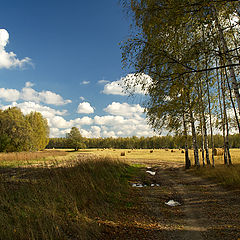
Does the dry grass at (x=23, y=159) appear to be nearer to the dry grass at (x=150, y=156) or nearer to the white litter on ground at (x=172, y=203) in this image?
the white litter on ground at (x=172, y=203)

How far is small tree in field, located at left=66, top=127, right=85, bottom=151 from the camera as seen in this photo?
247ft

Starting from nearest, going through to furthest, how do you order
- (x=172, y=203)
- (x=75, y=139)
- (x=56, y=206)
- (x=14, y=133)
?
(x=56, y=206), (x=172, y=203), (x=14, y=133), (x=75, y=139)

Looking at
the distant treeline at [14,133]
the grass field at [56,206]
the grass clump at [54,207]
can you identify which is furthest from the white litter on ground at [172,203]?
the distant treeline at [14,133]

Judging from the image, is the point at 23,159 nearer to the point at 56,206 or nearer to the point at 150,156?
the point at 56,206

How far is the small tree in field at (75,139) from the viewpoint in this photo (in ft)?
Result: 247

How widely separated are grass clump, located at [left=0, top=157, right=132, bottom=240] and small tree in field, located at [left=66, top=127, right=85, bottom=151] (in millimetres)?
70325

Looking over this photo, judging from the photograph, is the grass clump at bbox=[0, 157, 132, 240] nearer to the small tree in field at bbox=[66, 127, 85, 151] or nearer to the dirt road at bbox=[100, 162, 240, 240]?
the dirt road at bbox=[100, 162, 240, 240]

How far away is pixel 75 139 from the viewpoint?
250 ft

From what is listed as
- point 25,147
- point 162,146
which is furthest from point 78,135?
point 162,146

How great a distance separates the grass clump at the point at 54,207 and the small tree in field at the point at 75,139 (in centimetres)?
7032

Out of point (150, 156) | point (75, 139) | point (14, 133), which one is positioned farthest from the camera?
point (75, 139)

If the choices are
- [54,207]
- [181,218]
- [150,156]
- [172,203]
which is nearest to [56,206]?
[54,207]

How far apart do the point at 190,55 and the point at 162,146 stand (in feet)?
415

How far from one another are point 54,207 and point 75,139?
74.9m
